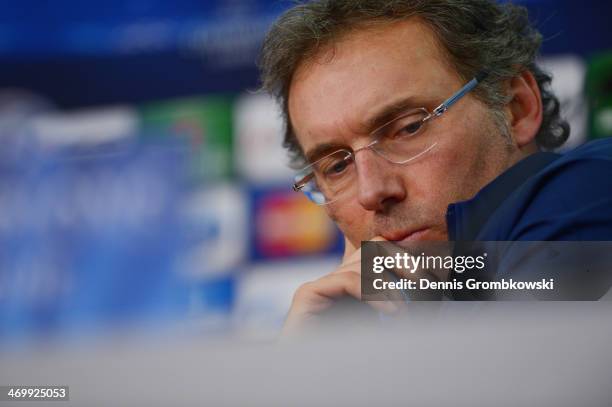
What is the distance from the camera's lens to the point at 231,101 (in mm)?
1804

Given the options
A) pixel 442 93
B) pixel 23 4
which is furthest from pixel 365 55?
pixel 23 4

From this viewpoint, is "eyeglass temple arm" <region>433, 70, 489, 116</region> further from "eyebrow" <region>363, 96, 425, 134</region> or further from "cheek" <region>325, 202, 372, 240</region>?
"cheek" <region>325, 202, 372, 240</region>

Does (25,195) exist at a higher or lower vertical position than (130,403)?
higher

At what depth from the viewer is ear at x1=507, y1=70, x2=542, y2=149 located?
4.25 feet

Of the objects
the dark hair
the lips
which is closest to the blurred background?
the dark hair

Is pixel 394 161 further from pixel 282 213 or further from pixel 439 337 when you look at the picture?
pixel 282 213

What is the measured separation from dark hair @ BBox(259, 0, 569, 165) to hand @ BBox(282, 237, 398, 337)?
431 millimetres

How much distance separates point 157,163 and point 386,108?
626 millimetres

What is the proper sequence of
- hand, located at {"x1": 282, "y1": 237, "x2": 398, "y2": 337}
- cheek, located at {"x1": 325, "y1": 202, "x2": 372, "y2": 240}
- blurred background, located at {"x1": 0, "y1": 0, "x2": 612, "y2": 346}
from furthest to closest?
blurred background, located at {"x1": 0, "y1": 0, "x2": 612, "y2": 346} < cheek, located at {"x1": 325, "y1": 202, "x2": 372, "y2": 240} < hand, located at {"x1": 282, "y1": 237, "x2": 398, "y2": 337}

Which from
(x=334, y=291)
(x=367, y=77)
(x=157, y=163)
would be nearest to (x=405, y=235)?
(x=334, y=291)

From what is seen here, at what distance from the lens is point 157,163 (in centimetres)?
164

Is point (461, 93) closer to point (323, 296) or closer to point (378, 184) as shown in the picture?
point (378, 184)

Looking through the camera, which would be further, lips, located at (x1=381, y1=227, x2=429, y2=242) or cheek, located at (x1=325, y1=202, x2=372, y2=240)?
cheek, located at (x1=325, y1=202, x2=372, y2=240)

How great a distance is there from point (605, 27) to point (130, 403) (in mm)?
1134
